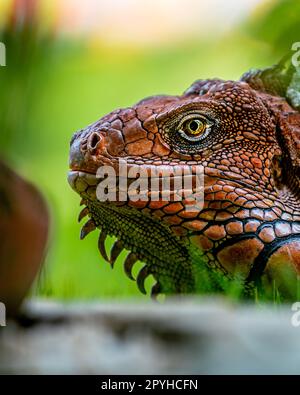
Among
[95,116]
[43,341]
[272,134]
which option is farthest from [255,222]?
[95,116]

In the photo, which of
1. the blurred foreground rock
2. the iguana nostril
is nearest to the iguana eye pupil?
the iguana nostril

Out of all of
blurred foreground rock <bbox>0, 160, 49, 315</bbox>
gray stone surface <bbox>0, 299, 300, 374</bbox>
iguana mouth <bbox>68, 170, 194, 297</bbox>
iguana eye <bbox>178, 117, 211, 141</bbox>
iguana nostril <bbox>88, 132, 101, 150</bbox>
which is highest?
iguana eye <bbox>178, 117, 211, 141</bbox>

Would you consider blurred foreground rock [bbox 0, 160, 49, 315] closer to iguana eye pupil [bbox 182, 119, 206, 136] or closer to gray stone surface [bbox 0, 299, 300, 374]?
gray stone surface [bbox 0, 299, 300, 374]

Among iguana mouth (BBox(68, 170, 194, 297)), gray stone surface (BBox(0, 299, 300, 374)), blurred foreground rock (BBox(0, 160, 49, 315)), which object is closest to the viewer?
Answer: gray stone surface (BBox(0, 299, 300, 374))

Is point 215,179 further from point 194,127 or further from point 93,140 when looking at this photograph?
point 93,140

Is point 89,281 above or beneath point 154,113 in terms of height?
above

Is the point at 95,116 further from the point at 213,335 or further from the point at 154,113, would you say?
the point at 213,335
